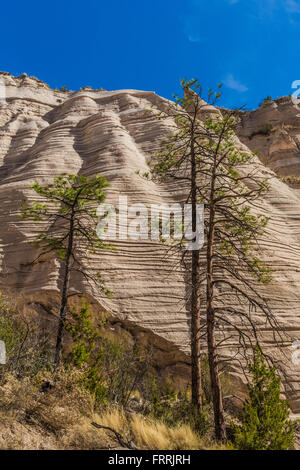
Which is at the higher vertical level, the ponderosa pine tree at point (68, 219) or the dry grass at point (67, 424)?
the ponderosa pine tree at point (68, 219)

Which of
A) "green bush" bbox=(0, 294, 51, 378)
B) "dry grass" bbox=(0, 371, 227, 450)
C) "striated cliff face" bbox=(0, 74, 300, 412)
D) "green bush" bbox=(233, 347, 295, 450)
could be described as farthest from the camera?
"striated cliff face" bbox=(0, 74, 300, 412)

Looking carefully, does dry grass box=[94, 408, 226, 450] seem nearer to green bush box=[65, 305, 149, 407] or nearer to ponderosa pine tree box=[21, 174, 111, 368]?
green bush box=[65, 305, 149, 407]

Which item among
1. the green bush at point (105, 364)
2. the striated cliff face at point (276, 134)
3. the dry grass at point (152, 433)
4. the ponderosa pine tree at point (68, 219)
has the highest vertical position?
the striated cliff face at point (276, 134)

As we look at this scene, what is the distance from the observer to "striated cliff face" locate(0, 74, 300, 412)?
13273 millimetres

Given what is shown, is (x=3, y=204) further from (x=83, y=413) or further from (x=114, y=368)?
(x=83, y=413)

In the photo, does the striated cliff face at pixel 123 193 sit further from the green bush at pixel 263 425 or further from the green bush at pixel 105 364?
the green bush at pixel 263 425

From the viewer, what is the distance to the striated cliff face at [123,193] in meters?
13.3

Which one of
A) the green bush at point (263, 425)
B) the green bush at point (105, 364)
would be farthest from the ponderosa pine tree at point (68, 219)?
the green bush at point (263, 425)

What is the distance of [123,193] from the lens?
16.9 m

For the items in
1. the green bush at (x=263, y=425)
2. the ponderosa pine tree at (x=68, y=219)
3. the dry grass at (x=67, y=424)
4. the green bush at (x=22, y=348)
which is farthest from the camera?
the ponderosa pine tree at (x=68, y=219)

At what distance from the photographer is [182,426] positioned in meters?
7.39

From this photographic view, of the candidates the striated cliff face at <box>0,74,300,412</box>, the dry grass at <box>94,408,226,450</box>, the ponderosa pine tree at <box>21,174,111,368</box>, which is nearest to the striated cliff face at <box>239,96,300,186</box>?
the striated cliff face at <box>0,74,300,412</box>

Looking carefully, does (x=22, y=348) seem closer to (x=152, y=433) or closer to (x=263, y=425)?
(x=152, y=433)

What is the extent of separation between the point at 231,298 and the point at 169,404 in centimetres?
575
